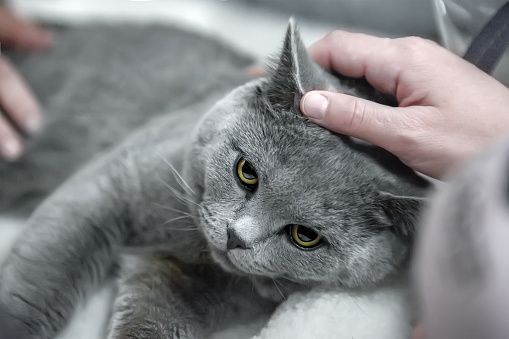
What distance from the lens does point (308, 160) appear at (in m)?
0.77

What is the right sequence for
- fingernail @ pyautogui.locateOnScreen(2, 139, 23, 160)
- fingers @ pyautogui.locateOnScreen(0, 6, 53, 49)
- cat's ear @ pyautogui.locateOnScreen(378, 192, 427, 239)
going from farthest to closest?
1. fingers @ pyautogui.locateOnScreen(0, 6, 53, 49)
2. fingernail @ pyautogui.locateOnScreen(2, 139, 23, 160)
3. cat's ear @ pyautogui.locateOnScreen(378, 192, 427, 239)

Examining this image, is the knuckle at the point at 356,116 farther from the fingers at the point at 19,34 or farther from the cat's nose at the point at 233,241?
the fingers at the point at 19,34

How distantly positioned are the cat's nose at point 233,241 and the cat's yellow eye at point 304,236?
9 centimetres

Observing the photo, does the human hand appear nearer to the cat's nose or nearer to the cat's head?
the cat's head

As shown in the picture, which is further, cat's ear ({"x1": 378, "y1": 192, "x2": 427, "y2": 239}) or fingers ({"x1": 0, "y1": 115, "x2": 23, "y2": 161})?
fingers ({"x1": 0, "y1": 115, "x2": 23, "y2": 161})

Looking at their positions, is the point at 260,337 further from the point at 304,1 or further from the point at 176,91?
the point at 304,1

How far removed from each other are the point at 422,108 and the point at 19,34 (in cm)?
123

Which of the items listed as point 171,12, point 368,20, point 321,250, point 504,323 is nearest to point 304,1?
point 368,20

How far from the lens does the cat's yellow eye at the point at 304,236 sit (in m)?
0.79

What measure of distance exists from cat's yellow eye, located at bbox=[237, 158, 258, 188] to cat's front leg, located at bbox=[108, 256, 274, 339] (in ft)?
0.71

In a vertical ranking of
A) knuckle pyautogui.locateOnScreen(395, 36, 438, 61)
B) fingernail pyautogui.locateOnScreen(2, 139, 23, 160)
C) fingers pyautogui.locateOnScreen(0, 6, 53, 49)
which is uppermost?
knuckle pyautogui.locateOnScreen(395, 36, 438, 61)

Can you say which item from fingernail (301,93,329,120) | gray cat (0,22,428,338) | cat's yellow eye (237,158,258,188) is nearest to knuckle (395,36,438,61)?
gray cat (0,22,428,338)


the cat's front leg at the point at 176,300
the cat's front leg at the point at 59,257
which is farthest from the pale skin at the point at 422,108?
the cat's front leg at the point at 59,257

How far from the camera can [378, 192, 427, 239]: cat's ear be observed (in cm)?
75
